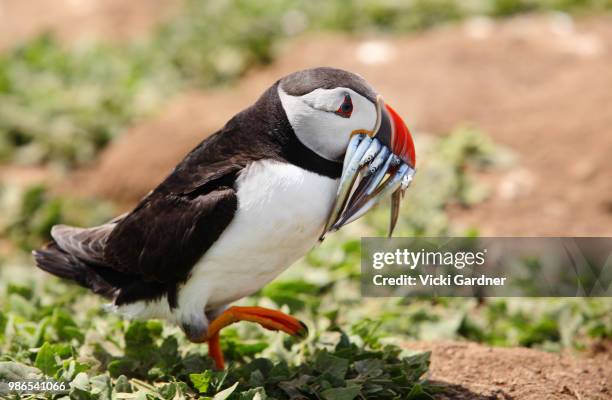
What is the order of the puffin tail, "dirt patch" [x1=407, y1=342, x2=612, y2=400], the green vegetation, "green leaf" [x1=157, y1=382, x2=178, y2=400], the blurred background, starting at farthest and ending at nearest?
the green vegetation, the blurred background, the puffin tail, "dirt patch" [x1=407, y1=342, x2=612, y2=400], "green leaf" [x1=157, y1=382, x2=178, y2=400]

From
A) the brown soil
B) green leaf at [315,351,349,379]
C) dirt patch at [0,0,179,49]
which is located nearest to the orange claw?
green leaf at [315,351,349,379]

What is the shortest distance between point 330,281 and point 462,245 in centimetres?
101

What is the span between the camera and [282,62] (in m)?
9.95

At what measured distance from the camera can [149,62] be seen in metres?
10.7

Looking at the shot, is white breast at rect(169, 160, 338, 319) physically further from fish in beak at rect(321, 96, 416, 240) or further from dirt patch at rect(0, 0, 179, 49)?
dirt patch at rect(0, 0, 179, 49)

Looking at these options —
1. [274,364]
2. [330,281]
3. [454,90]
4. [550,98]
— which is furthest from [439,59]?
[274,364]

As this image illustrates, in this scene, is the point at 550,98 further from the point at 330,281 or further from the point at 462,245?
the point at 330,281

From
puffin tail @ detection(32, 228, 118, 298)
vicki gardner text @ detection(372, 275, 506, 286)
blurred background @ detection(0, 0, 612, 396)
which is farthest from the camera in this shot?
vicki gardner text @ detection(372, 275, 506, 286)

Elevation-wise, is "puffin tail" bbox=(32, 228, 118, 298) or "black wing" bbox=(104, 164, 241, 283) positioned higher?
"black wing" bbox=(104, 164, 241, 283)

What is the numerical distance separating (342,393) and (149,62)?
7.20 meters

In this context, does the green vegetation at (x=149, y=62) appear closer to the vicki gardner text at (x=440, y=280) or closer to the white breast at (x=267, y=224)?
the vicki gardner text at (x=440, y=280)

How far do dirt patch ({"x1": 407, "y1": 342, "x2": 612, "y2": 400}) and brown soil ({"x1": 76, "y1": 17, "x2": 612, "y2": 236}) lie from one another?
197cm

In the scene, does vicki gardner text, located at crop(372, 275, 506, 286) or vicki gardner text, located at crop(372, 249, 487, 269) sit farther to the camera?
vicki gardner text, located at crop(372, 249, 487, 269)

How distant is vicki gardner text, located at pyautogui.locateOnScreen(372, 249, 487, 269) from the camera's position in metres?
6.37
